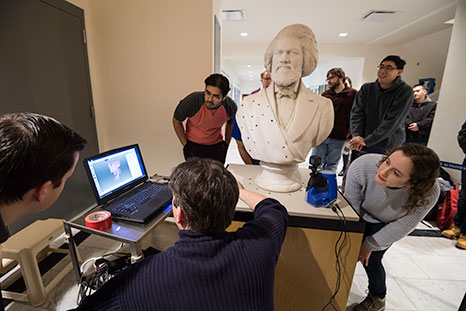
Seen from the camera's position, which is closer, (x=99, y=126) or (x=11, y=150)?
(x=11, y=150)

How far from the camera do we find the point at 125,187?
133 cm

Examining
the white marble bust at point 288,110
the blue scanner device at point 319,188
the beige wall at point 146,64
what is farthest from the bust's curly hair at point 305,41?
the beige wall at point 146,64

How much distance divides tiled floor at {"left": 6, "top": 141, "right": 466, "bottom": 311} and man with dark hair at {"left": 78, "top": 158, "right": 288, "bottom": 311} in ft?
4.04

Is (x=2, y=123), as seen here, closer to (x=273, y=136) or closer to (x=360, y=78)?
(x=273, y=136)

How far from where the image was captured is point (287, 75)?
3.39ft

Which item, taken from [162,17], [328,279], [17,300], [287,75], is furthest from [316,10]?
[17,300]

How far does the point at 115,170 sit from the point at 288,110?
100cm

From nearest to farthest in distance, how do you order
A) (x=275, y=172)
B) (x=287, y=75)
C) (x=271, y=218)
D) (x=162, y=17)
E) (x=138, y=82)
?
(x=271, y=218) < (x=287, y=75) < (x=275, y=172) < (x=162, y=17) < (x=138, y=82)

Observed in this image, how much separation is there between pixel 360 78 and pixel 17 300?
Answer: 6639 millimetres

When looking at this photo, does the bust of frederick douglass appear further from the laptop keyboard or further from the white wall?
the white wall

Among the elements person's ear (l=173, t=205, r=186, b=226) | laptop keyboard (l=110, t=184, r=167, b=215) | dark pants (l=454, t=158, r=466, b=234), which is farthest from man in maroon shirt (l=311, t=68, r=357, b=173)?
person's ear (l=173, t=205, r=186, b=226)

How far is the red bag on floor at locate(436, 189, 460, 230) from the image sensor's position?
7.22 ft

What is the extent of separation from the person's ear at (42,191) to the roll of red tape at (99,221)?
570 mm

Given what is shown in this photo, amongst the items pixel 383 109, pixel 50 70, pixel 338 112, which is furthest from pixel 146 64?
pixel 383 109
